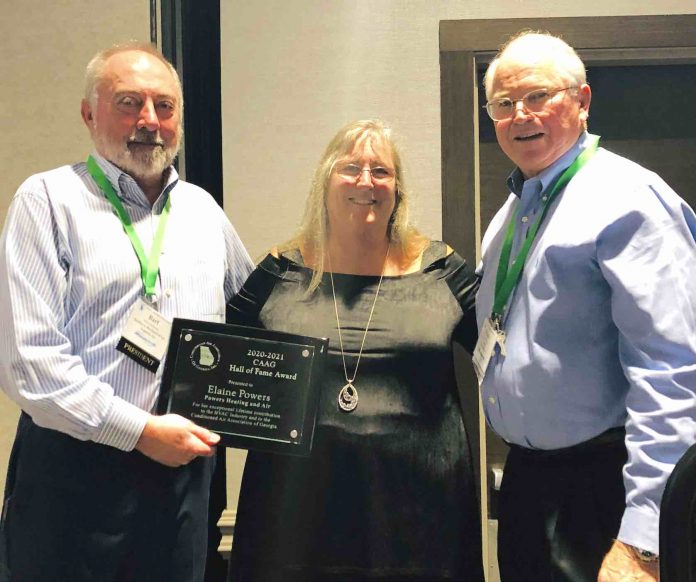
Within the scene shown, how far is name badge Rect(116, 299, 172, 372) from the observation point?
1.55 m

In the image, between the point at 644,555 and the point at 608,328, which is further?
the point at 608,328

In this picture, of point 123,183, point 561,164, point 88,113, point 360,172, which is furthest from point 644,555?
point 88,113

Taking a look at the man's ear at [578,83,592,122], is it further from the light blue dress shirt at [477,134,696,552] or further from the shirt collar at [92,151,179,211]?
the shirt collar at [92,151,179,211]

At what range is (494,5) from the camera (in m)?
2.53

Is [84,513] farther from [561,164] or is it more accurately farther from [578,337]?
[561,164]

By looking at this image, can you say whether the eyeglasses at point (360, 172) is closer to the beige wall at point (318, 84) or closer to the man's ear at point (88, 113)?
the man's ear at point (88, 113)

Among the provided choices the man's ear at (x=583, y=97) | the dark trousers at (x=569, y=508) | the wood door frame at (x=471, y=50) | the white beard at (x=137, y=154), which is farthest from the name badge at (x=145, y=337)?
the wood door frame at (x=471, y=50)

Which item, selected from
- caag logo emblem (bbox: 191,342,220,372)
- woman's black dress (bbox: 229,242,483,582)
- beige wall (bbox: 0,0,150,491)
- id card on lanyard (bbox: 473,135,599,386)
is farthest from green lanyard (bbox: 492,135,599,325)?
beige wall (bbox: 0,0,150,491)

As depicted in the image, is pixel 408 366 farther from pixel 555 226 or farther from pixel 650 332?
pixel 650 332

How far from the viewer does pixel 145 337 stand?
61.8 inches

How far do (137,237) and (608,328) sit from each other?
1040 mm

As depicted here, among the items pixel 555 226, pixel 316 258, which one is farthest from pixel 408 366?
pixel 555 226

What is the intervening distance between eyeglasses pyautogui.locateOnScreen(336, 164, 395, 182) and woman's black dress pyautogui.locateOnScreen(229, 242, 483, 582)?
31 cm

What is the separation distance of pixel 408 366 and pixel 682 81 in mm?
1774
